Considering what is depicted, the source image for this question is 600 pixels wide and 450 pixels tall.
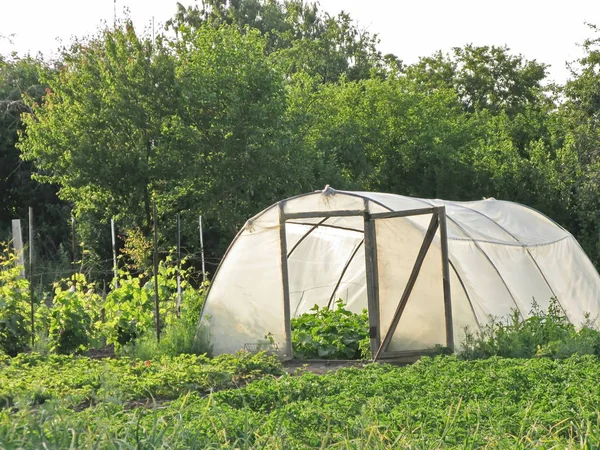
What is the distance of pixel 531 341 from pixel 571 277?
4397mm

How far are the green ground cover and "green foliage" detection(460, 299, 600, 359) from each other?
108 cm

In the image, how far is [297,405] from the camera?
20.6 feet

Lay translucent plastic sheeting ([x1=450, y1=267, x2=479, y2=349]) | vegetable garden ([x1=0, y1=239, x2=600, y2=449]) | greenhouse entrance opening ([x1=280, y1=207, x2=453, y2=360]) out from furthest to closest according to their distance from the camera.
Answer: translucent plastic sheeting ([x1=450, y1=267, x2=479, y2=349]) → greenhouse entrance opening ([x1=280, y1=207, x2=453, y2=360]) → vegetable garden ([x1=0, y1=239, x2=600, y2=449])

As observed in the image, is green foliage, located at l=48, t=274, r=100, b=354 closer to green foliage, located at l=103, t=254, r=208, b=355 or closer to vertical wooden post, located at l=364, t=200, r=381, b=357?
green foliage, located at l=103, t=254, r=208, b=355

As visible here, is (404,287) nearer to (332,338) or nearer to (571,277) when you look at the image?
(332,338)

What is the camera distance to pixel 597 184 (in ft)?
62.2

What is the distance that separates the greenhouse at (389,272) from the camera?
1080cm

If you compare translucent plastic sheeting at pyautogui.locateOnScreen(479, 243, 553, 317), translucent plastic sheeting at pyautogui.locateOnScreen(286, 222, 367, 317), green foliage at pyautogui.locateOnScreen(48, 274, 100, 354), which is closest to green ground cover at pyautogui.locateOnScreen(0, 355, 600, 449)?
green foliage at pyautogui.locateOnScreen(48, 274, 100, 354)

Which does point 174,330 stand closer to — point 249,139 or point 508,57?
point 249,139

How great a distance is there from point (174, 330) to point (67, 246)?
41.7 ft

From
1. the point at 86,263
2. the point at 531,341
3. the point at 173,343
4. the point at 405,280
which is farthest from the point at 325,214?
the point at 86,263

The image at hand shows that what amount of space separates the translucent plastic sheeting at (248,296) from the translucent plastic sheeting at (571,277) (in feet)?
13.3

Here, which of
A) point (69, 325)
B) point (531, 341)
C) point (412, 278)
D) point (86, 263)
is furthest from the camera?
point (86, 263)

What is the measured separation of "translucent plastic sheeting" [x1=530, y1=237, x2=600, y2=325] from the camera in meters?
13.5
